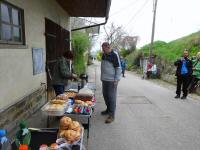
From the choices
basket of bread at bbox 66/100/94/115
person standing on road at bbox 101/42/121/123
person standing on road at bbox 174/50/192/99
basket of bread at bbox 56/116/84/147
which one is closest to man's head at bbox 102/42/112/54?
person standing on road at bbox 101/42/121/123

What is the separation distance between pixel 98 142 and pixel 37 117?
189 cm

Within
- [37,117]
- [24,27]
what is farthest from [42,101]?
[24,27]

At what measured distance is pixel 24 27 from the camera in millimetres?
5074

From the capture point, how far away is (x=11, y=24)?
4.59 meters

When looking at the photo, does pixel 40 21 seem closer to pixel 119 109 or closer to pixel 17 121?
pixel 17 121

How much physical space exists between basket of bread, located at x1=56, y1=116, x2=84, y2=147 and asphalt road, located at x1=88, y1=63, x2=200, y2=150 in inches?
39.8

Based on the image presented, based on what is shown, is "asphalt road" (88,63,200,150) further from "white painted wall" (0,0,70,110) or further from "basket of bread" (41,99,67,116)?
"white painted wall" (0,0,70,110)

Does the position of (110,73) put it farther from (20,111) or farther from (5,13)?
(5,13)

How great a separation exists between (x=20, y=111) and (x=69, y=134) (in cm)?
218

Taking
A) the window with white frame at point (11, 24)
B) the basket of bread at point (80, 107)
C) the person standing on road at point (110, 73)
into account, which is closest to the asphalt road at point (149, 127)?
the person standing on road at point (110, 73)

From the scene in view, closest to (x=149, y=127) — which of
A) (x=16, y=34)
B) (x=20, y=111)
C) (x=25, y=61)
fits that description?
(x=20, y=111)

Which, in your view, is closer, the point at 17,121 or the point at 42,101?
the point at 17,121

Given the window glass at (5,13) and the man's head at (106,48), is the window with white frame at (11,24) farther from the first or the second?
the man's head at (106,48)

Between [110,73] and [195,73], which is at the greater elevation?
[110,73]
